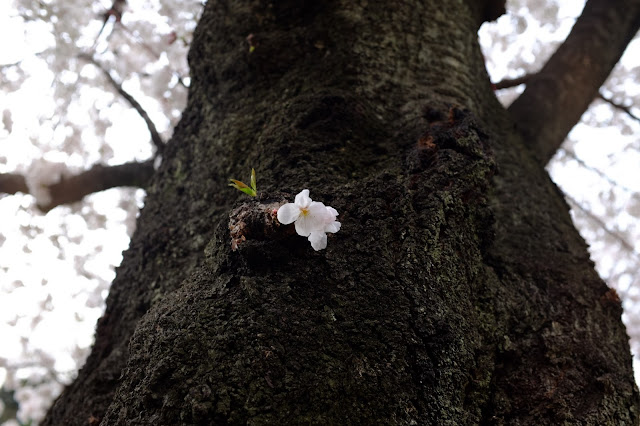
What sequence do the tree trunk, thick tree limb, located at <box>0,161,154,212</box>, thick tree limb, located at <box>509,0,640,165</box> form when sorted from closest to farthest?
the tree trunk, thick tree limb, located at <box>509,0,640,165</box>, thick tree limb, located at <box>0,161,154,212</box>

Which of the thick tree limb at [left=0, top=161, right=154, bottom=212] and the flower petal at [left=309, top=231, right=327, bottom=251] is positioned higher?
the thick tree limb at [left=0, top=161, right=154, bottom=212]

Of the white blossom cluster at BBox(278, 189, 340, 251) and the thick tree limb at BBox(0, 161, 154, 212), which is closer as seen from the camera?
the white blossom cluster at BBox(278, 189, 340, 251)

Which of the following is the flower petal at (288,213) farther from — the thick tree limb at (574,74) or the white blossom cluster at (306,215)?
the thick tree limb at (574,74)

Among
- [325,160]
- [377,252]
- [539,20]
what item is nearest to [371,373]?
[377,252]

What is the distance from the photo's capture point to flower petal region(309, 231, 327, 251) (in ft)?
2.38

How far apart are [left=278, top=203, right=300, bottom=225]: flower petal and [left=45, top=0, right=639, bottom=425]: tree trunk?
42 millimetres

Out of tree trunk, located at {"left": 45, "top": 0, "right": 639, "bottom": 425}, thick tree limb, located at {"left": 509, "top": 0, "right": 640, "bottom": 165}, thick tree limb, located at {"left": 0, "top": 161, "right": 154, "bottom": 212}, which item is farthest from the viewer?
thick tree limb, located at {"left": 0, "top": 161, "right": 154, "bottom": 212}

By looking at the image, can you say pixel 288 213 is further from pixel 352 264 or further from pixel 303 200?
pixel 352 264

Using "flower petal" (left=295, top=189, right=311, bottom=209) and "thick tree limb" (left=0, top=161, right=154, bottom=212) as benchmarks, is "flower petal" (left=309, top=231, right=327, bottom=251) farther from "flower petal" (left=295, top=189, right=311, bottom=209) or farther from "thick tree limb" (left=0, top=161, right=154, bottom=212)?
"thick tree limb" (left=0, top=161, right=154, bottom=212)

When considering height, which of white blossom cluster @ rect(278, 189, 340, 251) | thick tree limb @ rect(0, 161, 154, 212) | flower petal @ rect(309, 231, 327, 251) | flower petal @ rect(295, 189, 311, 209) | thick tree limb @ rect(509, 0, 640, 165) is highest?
thick tree limb @ rect(509, 0, 640, 165)

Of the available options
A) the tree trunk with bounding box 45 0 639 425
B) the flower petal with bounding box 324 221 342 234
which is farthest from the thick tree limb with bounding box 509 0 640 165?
the flower petal with bounding box 324 221 342 234

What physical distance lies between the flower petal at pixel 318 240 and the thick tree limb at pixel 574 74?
1.32 meters

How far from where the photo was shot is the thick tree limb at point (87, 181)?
7.04ft

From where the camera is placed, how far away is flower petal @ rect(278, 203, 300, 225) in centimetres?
70
